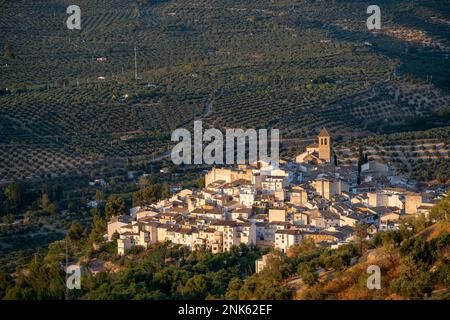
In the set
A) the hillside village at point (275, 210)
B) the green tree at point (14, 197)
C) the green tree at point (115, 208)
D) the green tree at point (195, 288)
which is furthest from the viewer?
the green tree at point (14, 197)

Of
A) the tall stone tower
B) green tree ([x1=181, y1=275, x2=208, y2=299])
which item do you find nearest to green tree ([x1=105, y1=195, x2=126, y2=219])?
the tall stone tower

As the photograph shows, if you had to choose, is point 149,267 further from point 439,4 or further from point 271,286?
point 439,4

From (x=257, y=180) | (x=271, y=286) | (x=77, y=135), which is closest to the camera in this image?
(x=271, y=286)

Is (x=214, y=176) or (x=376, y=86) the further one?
(x=376, y=86)

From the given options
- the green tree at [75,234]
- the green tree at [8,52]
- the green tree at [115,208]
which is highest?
the green tree at [8,52]

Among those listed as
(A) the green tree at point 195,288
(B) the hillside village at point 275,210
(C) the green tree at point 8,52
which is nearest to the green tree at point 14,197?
(B) the hillside village at point 275,210

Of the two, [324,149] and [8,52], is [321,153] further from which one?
[8,52]

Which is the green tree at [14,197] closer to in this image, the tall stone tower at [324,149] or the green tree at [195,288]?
the tall stone tower at [324,149]
